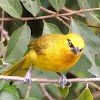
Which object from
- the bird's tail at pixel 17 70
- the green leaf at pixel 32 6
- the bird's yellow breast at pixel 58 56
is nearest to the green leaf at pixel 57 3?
the green leaf at pixel 32 6

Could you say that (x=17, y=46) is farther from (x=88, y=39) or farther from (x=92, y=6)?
(x=92, y=6)

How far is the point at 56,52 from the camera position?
1882mm

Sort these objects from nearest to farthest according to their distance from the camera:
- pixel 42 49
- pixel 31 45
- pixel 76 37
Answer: pixel 76 37 < pixel 42 49 < pixel 31 45

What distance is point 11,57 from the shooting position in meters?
2.01

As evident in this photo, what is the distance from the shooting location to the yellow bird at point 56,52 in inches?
70.0

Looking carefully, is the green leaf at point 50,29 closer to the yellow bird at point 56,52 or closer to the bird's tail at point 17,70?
the yellow bird at point 56,52

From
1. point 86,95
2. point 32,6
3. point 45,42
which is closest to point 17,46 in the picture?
point 45,42

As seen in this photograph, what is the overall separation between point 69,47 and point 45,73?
1.54 ft

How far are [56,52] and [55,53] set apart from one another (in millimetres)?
10

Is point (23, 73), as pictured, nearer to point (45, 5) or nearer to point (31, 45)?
point (31, 45)

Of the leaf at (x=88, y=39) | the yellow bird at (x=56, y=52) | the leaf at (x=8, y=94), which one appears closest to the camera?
the leaf at (x=8, y=94)

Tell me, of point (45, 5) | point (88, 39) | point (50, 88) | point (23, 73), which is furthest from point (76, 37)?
point (50, 88)

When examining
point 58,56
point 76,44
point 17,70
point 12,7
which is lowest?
point 17,70

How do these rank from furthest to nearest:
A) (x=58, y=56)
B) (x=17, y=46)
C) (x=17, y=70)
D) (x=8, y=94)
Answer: (x=17, y=70), (x=17, y=46), (x=58, y=56), (x=8, y=94)
